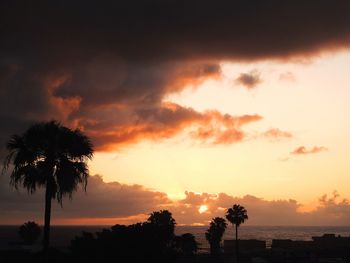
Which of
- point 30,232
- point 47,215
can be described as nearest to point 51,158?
point 47,215

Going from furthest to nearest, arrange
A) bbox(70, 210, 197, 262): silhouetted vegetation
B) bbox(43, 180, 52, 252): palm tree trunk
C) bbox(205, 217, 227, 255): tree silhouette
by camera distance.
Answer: bbox(205, 217, 227, 255): tree silhouette, bbox(70, 210, 197, 262): silhouetted vegetation, bbox(43, 180, 52, 252): palm tree trunk

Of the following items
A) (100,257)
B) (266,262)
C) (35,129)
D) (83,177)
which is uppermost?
(35,129)

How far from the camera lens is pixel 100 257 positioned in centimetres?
2864

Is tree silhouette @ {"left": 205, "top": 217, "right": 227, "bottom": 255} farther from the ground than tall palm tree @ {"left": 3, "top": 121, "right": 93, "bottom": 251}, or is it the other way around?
tall palm tree @ {"left": 3, "top": 121, "right": 93, "bottom": 251}

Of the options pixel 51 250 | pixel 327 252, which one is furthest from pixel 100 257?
pixel 327 252

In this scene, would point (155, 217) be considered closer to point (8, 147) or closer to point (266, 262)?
point (266, 262)

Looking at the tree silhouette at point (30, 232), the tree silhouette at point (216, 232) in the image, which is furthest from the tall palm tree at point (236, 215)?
the tree silhouette at point (30, 232)

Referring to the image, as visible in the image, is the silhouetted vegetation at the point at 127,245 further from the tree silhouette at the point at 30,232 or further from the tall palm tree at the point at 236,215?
the tree silhouette at the point at 30,232

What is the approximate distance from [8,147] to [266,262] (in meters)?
74.6

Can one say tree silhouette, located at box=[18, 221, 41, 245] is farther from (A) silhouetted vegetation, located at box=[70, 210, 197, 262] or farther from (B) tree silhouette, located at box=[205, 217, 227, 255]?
(A) silhouetted vegetation, located at box=[70, 210, 197, 262]

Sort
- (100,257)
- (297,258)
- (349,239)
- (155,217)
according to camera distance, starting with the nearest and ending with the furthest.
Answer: (100,257), (155,217), (297,258), (349,239)

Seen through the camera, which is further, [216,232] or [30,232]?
[30,232]

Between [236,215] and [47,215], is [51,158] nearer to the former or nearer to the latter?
[47,215]

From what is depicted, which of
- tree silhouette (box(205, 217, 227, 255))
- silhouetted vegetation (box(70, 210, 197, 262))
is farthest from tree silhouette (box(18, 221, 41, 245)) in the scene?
silhouetted vegetation (box(70, 210, 197, 262))
